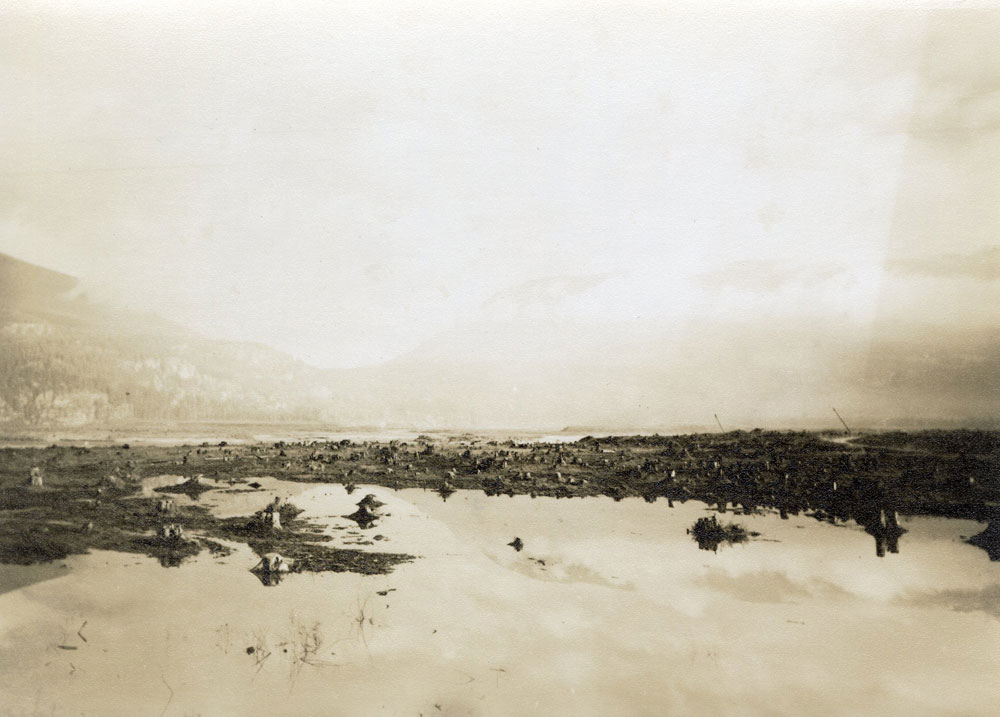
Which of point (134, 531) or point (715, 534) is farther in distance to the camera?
point (134, 531)

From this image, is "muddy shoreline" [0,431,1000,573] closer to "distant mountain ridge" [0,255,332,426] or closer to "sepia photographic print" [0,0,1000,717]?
"sepia photographic print" [0,0,1000,717]

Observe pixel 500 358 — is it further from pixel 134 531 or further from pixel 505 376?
pixel 134 531

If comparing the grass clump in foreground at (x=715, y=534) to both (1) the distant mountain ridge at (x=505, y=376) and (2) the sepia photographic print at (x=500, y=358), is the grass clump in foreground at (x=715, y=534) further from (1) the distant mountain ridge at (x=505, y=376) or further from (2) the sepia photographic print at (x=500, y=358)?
(1) the distant mountain ridge at (x=505, y=376)

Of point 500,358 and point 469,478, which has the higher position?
point 500,358

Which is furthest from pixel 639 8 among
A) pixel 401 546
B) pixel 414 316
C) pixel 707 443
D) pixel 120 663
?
pixel 120 663

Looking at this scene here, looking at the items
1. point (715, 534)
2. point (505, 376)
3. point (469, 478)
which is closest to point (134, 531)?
point (469, 478)

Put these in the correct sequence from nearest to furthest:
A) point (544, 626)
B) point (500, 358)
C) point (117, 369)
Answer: point (544, 626)
point (500, 358)
point (117, 369)

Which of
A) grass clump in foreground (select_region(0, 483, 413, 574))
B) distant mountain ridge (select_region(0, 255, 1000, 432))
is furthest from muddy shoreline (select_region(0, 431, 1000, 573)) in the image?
distant mountain ridge (select_region(0, 255, 1000, 432))

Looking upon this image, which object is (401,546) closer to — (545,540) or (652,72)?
(545,540)
